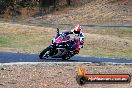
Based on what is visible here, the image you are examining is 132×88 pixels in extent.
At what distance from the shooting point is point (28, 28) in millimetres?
43906

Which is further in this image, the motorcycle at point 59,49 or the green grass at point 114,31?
the green grass at point 114,31

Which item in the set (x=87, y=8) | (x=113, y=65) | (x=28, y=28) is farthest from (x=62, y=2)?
(x=113, y=65)

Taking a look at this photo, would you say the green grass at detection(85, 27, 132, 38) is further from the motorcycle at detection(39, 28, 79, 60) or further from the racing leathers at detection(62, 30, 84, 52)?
the motorcycle at detection(39, 28, 79, 60)

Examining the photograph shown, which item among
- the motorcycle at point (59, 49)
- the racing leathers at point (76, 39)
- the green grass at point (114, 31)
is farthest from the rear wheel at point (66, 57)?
the green grass at point (114, 31)

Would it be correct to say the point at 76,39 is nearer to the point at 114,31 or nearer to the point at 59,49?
the point at 59,49

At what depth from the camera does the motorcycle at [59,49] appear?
2348cm

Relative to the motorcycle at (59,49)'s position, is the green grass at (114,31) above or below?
below

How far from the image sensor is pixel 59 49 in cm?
2372

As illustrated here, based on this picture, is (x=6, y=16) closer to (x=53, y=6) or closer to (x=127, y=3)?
(x=53, y=6)

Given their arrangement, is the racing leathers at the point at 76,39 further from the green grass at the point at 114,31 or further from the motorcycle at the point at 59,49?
the green grass at the point at 114,31

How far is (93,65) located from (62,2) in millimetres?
56120

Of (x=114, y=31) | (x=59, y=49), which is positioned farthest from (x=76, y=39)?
(x=114, y=31)

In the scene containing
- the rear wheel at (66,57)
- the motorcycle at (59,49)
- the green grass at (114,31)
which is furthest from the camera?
the green grass at (114,31)

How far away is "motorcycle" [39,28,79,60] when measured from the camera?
23.5m
